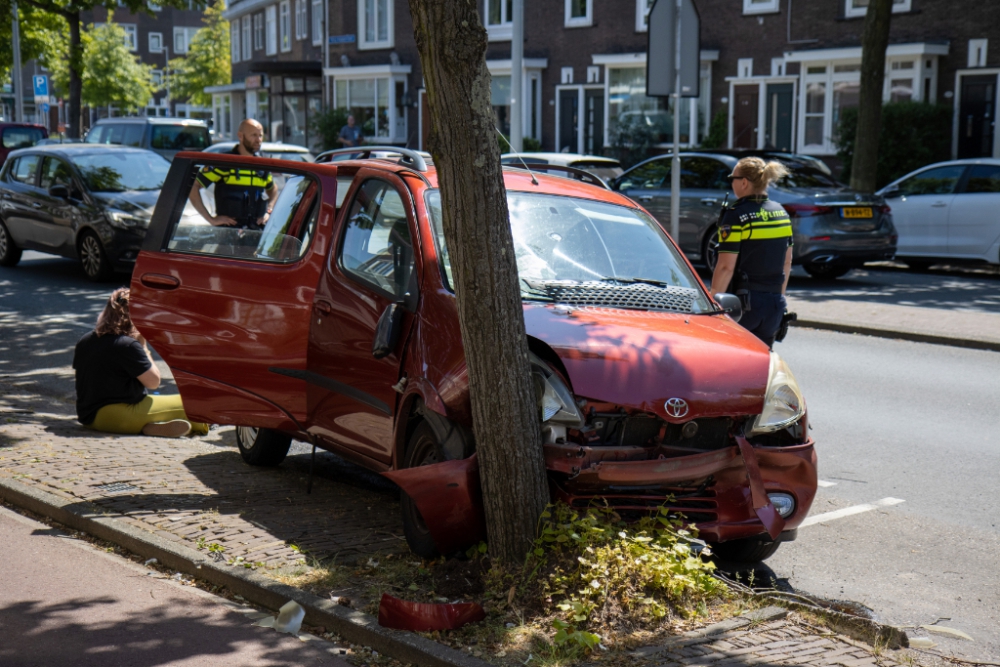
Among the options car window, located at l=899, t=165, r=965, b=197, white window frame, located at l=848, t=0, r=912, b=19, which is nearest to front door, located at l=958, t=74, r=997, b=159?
white window frame, located at l=848, t=0, r=912, b=19

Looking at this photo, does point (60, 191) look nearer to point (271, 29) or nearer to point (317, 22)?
point (317, 22)

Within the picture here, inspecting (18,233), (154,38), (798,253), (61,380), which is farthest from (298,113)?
(154,38)

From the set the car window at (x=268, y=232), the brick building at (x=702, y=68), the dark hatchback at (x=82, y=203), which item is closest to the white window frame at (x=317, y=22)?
the brick building at (x=702, y=68)

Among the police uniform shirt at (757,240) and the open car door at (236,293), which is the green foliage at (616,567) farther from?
the police uniform shirt at (757,240)

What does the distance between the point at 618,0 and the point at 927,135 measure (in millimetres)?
11780

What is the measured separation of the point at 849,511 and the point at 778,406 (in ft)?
5.29

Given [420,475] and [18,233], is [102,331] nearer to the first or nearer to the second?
[420,475]

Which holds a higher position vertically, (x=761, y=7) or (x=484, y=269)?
(x=761, y=7)

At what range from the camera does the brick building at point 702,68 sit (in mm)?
27125

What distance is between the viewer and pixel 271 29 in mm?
55125

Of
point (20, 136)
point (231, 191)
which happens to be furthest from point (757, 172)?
point (20, 136)

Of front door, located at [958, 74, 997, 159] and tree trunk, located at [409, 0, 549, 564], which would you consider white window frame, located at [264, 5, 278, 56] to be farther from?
tree trunk, located at [409, 0, 549, 564]

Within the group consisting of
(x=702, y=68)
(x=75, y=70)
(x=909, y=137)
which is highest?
(x=702, y=68)

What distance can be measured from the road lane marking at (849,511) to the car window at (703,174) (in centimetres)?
1046
